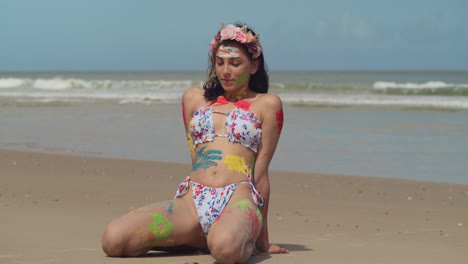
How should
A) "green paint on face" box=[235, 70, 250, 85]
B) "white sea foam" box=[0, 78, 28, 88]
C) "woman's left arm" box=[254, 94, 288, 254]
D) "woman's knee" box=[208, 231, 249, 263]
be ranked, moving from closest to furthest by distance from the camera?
"woman's knee" box=[208, 231, 249, 263] → "woman's left arm" box=[254, 94, 288, 254] → "green paint on face" box=[235, 70, 250, 85] → "white sea foam" box=[0, 78, 28, 88]

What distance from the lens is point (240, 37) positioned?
5.39m

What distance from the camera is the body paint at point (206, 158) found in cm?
531

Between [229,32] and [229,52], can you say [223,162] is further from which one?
[229,32]

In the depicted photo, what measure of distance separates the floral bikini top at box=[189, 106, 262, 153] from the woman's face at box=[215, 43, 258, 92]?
0.62 feet

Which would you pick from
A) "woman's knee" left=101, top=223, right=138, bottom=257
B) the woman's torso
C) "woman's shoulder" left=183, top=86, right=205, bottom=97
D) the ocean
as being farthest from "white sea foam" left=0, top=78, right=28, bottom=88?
"woman's knee" left=101, top=223, right=138, bottom=257

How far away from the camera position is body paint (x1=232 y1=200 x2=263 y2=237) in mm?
4988

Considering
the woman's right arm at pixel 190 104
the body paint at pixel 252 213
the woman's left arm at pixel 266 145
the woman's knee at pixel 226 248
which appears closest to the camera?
the woman's knee at pixel 226 248

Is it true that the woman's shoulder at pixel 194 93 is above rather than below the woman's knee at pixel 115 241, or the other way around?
above

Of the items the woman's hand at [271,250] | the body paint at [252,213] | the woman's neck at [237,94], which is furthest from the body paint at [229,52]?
the woman's hand at [271,250]

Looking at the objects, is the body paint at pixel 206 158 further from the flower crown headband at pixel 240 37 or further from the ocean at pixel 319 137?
the ocean at pixel 319 137

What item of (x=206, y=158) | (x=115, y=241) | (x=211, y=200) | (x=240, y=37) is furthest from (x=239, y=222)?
(x=240, y=37)

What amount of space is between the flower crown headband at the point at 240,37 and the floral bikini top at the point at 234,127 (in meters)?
0.43

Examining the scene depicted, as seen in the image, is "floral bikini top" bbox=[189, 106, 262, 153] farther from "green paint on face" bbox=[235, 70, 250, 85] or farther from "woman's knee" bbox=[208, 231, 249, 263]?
"woman's knee" bbox=[208, 231, 249, 263]

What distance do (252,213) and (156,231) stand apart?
2.02ft
